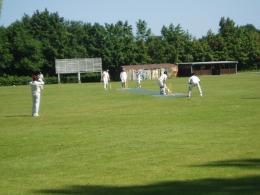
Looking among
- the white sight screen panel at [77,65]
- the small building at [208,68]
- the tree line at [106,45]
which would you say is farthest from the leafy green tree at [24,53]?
the small building at [208,68]

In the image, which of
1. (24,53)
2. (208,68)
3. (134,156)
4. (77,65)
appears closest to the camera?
(134,156)

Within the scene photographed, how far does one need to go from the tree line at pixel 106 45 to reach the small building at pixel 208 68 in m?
3.97

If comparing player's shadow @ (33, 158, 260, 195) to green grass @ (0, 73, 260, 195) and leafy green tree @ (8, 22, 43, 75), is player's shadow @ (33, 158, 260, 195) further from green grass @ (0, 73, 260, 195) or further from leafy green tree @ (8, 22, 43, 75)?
leafy green tree @ (8, 22, 43, 75)

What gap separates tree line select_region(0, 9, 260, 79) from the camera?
87.8 m

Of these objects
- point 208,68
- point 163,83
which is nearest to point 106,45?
point 208,68

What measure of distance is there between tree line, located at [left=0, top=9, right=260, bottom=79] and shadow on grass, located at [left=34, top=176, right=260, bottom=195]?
79.7 meters

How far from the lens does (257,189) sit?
7.52m

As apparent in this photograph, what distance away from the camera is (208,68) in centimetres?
9188

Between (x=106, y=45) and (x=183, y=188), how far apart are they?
282ft

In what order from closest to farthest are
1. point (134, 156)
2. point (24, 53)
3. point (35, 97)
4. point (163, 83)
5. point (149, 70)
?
point (134, 156) → point (35, 97) → point (163, 83) → point (149, 70) → point (24, 53)

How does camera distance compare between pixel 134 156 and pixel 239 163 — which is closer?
pixel 239 163

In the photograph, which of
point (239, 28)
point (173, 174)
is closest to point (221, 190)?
point (173, 174)

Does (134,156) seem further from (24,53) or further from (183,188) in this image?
(24,53)

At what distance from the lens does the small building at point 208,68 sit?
89.9 meters
